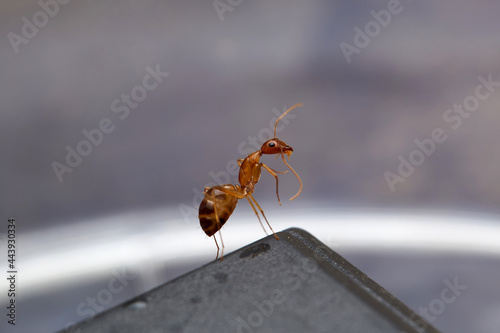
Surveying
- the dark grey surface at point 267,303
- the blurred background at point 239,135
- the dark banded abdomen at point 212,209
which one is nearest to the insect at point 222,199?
the dark banded abdomen at point 212,209

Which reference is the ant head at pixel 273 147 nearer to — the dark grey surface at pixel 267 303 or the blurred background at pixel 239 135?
the dark grey surface at pixel 267 303

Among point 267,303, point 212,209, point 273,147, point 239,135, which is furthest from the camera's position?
point 239,135

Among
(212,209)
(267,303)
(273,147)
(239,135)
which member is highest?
(239,135)

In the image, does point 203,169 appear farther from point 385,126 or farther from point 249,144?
point 385,126

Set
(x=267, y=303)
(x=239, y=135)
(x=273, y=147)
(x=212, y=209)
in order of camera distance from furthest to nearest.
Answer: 1. (x=239, y=135)
2. (x=273, y=147)
3. (x=212, y=209)
4. (x=267, y=303)

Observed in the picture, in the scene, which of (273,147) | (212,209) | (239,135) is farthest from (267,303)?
(239,135)

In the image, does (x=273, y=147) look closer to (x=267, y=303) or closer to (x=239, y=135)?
(x=267, y=303)
